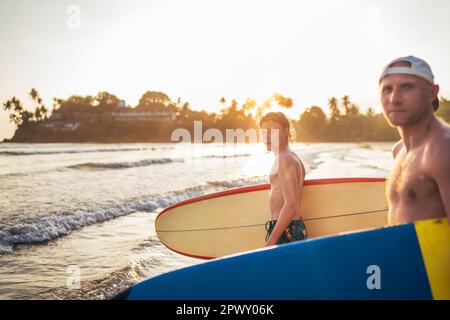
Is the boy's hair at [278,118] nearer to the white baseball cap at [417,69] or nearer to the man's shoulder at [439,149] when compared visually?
the white baseball cap at [417,69]

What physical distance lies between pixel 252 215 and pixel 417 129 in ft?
8.57

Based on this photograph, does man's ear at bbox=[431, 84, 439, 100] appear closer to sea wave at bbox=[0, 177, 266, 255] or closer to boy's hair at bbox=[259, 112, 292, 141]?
boy's hair at bbox=[259, 112, 292, 141]

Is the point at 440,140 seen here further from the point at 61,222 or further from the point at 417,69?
the point at 61,222

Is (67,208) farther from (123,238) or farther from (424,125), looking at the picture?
(424,125)

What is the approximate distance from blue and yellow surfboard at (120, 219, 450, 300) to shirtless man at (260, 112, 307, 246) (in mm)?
777

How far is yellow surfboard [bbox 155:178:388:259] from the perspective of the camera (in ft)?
12.5


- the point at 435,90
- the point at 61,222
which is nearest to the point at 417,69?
the point at 435,90

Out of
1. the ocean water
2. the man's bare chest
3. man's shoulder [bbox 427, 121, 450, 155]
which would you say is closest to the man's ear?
man's shoulder [bbox 427, 121, 450, 155]

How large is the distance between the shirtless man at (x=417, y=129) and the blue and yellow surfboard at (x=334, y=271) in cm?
12

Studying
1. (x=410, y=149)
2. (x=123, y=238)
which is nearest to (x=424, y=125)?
(x=410, y=149)

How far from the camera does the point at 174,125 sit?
91250 millimetres

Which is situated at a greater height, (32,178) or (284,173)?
(284,173)

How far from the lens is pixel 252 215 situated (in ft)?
Answer: 13.8
